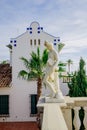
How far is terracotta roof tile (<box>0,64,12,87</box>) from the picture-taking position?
65.9ft

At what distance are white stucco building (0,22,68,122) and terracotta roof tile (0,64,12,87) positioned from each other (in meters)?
0.25

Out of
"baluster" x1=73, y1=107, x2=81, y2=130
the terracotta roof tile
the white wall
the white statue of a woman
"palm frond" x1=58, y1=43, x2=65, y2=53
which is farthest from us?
"palm frond" x1=58, y1=43, x2=65, y2=53

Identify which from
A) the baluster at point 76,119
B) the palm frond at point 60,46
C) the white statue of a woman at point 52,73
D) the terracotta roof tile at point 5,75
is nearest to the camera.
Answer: the baluster at point 76,119

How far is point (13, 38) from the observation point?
806 inches

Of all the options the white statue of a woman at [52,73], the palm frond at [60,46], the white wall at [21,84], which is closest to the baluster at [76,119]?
the white statue of a woman at [52,73]

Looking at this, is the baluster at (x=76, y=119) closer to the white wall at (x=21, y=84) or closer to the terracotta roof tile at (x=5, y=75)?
the terracotta roof tile at (x=5, y=75)

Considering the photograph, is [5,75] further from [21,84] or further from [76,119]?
[76,119]

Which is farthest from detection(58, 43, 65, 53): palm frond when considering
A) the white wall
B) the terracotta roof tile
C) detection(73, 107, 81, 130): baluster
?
detection(73, 107, 81, 130): baluster

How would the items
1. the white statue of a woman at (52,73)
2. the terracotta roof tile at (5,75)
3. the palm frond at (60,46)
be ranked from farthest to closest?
the palm frond at (60,46) → the terracotta roof tile at (5,75) → the white statue of a woman at (52,73)

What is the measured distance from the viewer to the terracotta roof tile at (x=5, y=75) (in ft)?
65.9

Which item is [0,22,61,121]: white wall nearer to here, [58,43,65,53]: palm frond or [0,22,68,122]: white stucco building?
[0,22,68,122]: white stucco building

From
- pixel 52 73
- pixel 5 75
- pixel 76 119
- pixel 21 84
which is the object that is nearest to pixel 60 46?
pixel 21 84

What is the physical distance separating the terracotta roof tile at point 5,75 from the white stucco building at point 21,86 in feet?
0.82

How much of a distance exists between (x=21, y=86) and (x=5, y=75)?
1.49 meters
